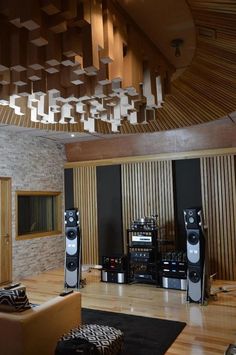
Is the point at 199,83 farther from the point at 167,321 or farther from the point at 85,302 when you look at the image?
the point at 85,302

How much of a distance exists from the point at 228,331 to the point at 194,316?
57 cm

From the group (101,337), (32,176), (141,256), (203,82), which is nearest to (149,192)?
(141,256)

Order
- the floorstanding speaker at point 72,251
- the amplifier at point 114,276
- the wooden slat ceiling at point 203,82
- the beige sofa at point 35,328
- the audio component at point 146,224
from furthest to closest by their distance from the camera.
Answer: the audio component at point 146,224, the amplifier at point 114,276, the floorstanding speaker at point 72,251, the beige sofa at point 35,328, the wooden slat ceiling at point 203,82

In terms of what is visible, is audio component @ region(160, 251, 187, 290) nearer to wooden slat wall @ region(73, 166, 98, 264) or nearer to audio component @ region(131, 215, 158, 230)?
audio component @ region(131, 215, 158, 230)

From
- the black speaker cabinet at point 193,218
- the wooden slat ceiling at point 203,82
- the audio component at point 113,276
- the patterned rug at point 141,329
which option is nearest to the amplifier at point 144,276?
the audio component at point 113,276

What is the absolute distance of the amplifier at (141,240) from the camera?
5.79m

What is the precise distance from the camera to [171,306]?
177 inches

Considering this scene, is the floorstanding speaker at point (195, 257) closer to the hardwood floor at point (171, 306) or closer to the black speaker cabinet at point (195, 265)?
the black speaker cabinet at point (195, 265)

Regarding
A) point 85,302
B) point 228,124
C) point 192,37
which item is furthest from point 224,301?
point 192,37

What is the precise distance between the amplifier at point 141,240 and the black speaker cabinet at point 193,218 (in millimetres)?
1103

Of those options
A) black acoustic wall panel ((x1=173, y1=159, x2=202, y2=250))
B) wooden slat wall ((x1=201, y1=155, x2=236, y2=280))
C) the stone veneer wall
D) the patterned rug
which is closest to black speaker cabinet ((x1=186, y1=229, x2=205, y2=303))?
the patterned rug

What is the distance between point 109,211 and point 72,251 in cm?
153

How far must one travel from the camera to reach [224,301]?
15.3 feet

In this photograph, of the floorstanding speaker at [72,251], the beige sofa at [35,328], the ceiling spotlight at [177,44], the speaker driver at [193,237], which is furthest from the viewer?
the floorstanding speaker at [72,251]
